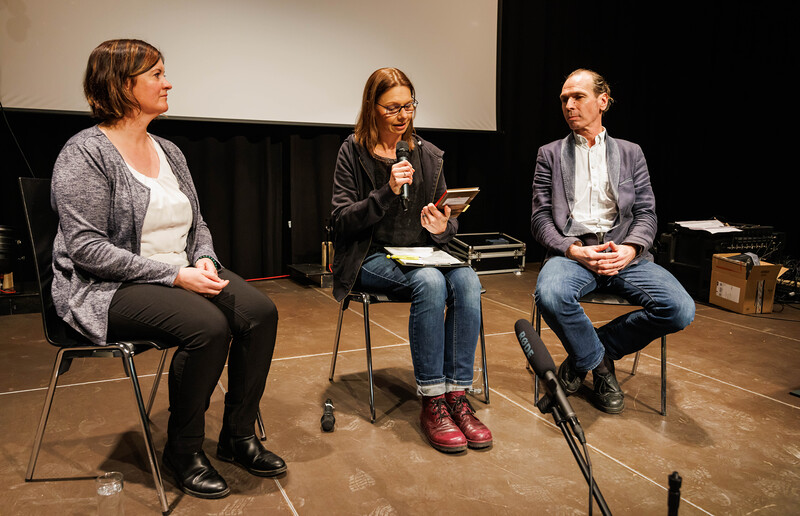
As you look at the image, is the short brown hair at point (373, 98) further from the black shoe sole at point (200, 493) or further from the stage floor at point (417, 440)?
the black shoe sole at point (200, 493)

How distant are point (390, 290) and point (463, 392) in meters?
0.44

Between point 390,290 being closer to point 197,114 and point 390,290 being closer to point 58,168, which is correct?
point 58,168

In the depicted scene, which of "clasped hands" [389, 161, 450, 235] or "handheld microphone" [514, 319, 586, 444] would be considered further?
"clasped hands" [389, 161, 450, 235]

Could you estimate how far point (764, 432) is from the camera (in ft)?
6.98

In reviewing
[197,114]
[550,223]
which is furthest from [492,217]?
[550,223]

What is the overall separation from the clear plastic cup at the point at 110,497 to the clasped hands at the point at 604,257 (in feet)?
5.45

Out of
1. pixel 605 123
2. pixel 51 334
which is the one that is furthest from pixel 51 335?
pixel 605 123

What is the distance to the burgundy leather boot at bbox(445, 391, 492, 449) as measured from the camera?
1953 millimetres

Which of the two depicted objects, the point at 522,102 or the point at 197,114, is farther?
the point at 522,102

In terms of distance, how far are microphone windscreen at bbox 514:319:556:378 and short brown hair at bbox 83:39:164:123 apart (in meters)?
1.34

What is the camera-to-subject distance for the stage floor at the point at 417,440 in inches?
65.1

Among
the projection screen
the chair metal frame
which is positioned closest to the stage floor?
the chair metal frame

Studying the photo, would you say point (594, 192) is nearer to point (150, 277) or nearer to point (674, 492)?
point (150, 277)

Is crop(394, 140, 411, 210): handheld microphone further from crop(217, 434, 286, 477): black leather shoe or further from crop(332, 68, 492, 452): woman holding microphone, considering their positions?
crop(217, 434, 286, 477): black leather shoe
